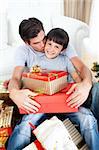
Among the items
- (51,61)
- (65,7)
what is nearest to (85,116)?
(51,61)

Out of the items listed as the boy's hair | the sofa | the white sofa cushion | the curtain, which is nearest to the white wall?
the sofa

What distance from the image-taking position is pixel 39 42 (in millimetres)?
1173

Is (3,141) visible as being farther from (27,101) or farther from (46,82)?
(46,82)

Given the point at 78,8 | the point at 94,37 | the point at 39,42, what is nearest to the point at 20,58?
the point at 39,42

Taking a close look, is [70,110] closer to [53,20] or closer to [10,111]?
[10,111]

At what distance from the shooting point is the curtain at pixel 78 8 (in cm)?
Answer: 229

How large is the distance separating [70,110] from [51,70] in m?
0.25

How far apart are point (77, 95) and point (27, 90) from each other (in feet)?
0.69

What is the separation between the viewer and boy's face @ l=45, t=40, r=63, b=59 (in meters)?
1.16

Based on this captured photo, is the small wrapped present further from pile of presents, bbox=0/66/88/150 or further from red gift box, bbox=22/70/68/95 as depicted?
red gift box, bbox=22/70/68/95

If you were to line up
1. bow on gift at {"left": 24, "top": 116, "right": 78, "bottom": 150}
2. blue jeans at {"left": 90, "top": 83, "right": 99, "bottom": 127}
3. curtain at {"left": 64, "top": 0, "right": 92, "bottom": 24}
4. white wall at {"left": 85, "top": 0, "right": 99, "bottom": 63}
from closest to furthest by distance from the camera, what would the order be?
bow on gift at {"left": 24, "top": 116, "right": 78, "bottom": 150}, blue jeans at {"left": 90, "top": 83, "right": 99, "bottom": 127}, white wall at {"left": 85, "top": 0, "right": 99, "bottom": 63}, curtain at {"left": 64, "top": 0, "right": 92, "bottom": 24}

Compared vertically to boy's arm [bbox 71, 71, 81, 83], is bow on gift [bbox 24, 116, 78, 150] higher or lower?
lower

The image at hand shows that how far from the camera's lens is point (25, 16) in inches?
73.5

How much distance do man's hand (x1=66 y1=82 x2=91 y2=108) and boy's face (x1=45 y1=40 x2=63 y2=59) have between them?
0.66ft
